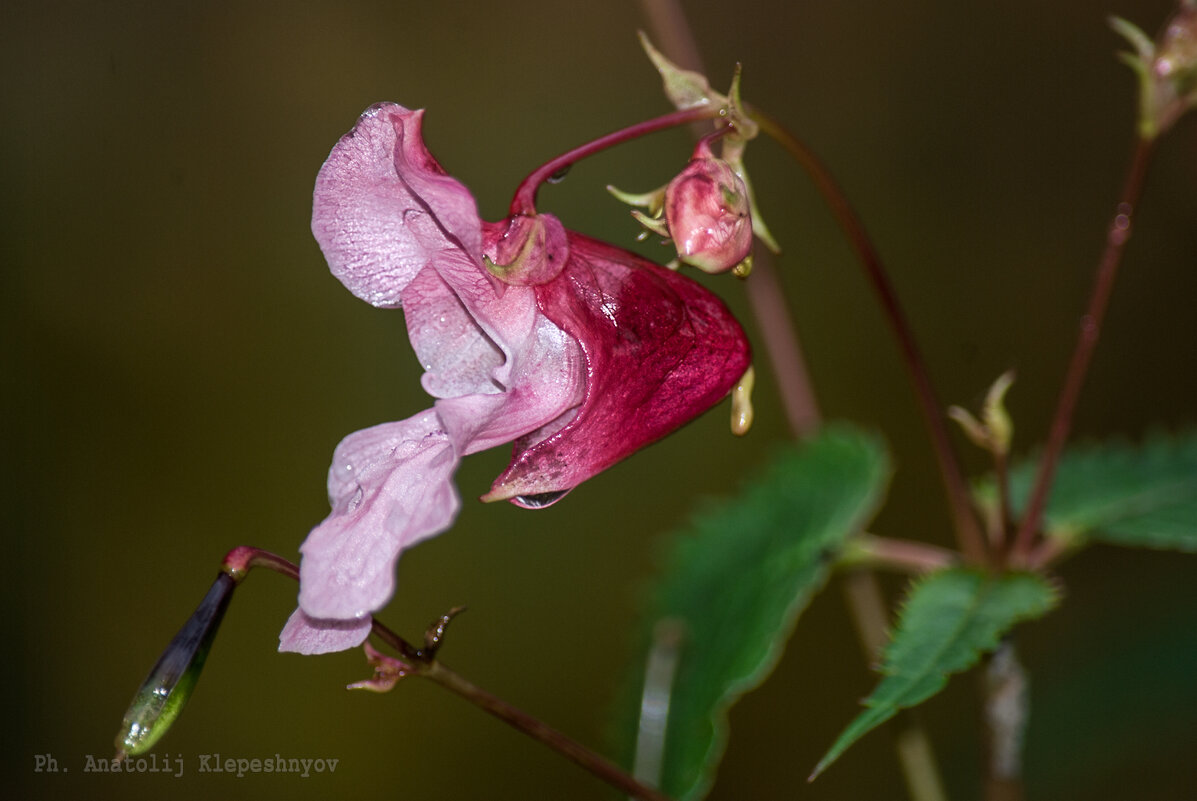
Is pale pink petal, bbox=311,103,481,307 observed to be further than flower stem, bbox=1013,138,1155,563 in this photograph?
No

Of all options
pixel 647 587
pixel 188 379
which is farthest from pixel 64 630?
pixel 647 587

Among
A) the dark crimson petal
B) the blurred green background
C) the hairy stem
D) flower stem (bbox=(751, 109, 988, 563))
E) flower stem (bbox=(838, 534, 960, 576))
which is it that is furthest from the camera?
the blurred green background

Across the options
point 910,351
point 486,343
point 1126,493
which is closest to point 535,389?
point 486,343

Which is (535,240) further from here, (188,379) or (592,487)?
(188,379)

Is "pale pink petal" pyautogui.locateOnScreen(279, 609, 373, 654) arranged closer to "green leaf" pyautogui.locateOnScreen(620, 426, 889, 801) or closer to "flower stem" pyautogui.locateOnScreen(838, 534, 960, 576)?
"green leaf" pyautogui.locateOnScreen(620, 426, 889, 801)

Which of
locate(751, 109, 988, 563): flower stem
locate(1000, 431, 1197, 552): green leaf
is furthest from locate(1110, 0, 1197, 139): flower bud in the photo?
locate(1000, 431, 1197, 552): green leaf

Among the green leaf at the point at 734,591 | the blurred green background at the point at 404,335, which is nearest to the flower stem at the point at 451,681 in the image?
the green leaf at the point at 734,591

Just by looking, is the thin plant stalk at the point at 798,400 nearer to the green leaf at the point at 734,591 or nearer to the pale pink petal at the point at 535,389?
the green leaf at the point at 734,591
